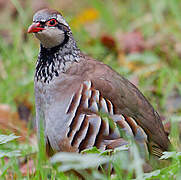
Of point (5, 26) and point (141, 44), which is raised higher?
point (5, 26)

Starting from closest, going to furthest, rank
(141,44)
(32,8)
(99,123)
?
1. (99,123)
2. (141,44)
3. (32,8)

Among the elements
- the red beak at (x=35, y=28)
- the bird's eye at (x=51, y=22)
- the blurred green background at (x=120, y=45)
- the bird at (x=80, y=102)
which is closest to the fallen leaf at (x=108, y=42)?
the blurred green background at (x=120, y=45)

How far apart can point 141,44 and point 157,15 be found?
2.77 feet

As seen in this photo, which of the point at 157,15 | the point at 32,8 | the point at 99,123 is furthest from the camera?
the point at 32,8

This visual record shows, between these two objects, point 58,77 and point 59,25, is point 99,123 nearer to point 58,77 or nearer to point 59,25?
point 58,77

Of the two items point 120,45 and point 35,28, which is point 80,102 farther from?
point 120,45

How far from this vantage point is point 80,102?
394 cm

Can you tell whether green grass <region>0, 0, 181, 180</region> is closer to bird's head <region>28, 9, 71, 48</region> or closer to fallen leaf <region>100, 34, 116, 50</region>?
fallen leaf <region>100, 34, 116, 50</region>

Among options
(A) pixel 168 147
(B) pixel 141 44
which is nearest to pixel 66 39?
(A) pixel 168 147

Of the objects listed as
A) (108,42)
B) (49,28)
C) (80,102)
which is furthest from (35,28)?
(108,42)

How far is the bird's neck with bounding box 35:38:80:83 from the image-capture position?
13.9 ft

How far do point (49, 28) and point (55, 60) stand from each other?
280 millimetres

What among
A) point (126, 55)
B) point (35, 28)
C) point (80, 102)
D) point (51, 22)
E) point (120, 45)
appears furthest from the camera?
point (120, 45)

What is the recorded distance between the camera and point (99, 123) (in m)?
3.88
